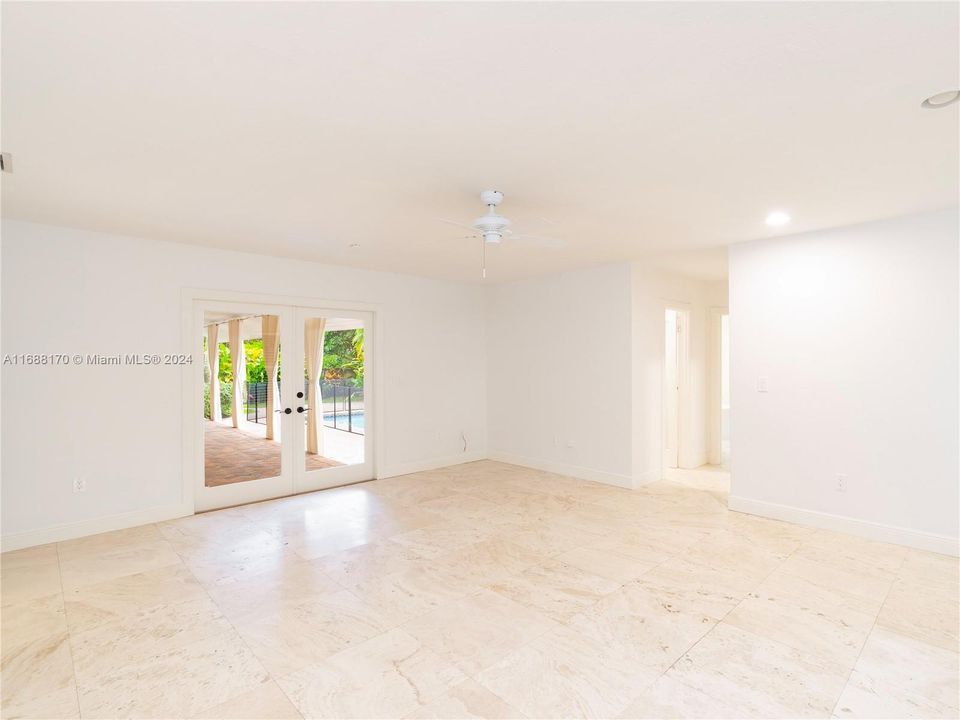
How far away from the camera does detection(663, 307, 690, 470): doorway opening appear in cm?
648

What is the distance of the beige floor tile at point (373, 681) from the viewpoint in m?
2.08

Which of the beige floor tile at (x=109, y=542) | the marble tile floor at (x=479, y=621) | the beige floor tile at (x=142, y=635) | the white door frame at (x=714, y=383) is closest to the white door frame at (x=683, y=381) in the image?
the white door frame at (x=714, y=383)

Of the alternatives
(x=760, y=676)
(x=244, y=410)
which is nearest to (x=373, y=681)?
(x=760, y=676)

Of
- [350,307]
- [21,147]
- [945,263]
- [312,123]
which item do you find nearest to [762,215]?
[945,263]

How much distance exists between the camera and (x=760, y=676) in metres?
2.27

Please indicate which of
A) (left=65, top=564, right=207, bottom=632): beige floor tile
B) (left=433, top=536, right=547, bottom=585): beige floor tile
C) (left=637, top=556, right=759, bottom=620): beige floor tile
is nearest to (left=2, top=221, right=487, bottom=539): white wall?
(left=65, top=564, right=207, bottom=632): beige floor tile

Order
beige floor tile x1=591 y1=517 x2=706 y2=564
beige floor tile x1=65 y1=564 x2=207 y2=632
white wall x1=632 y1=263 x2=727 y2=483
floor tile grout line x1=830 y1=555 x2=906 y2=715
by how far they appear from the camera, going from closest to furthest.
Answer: floor tile grout line x1=830 y1=555 x2=906 y2=715 → beige floor tile x1=65 y1=564 x2=207 y2=632 → beige floor tile x1=591 y1=517 x2=706 y2=564 → white wall x1=632 y1=263 x2=727 y2=483

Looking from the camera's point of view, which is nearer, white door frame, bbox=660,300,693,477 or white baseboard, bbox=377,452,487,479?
white baseboard, bbox=377,452,487,479

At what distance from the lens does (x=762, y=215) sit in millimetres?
3697

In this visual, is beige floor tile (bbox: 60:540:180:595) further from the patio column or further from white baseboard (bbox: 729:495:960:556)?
white baseboard (bbox: 729:495:960:556)

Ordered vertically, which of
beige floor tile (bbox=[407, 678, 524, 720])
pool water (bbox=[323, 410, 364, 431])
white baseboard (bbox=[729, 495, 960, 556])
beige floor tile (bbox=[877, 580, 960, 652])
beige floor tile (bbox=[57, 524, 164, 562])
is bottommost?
beige floor tile (bbox=[407, 678, 524, 720])

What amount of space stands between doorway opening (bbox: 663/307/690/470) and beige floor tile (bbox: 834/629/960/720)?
4000 millimetres

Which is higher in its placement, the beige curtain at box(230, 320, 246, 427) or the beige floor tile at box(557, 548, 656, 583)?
the beige curtain at box(230, 320, 246, 427)

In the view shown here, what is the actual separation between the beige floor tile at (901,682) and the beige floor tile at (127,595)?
347cm
